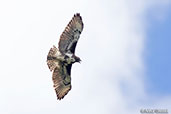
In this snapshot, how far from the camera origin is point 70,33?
4231cm

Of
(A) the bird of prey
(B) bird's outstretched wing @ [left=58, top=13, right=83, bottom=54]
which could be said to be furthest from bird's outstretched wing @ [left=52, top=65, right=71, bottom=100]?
(B) bird's outstretched wing @ [left=58, top=13, right=83, bottom=54]

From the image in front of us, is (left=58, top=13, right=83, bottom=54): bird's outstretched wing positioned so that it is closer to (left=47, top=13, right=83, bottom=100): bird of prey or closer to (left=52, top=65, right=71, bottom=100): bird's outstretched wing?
(left=47, top=13, right=83, bottom=100): bird of prey

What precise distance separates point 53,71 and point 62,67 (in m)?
0.68

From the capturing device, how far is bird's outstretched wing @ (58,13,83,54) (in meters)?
42.1

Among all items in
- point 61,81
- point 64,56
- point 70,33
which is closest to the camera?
point 70,33

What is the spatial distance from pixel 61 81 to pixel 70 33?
3389 mm

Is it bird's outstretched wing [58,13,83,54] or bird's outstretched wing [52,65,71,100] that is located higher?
bird's outstretched wing [58,13,83,54]

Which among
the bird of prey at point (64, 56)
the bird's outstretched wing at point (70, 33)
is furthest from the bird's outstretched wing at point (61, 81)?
the bird's outstretched wing at point (70, 33)

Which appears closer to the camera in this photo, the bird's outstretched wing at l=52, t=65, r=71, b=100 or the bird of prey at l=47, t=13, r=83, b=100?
the bird of prey at l=47, t=13, r=83, b=100

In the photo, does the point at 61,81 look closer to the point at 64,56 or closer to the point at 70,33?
the point at 64,56

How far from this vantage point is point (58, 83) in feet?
143

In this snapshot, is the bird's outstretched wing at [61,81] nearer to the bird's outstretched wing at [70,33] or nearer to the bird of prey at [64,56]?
the bird of prey at [64,56]

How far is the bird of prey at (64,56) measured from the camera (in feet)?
138

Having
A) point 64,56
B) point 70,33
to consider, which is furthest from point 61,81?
point 70,33
